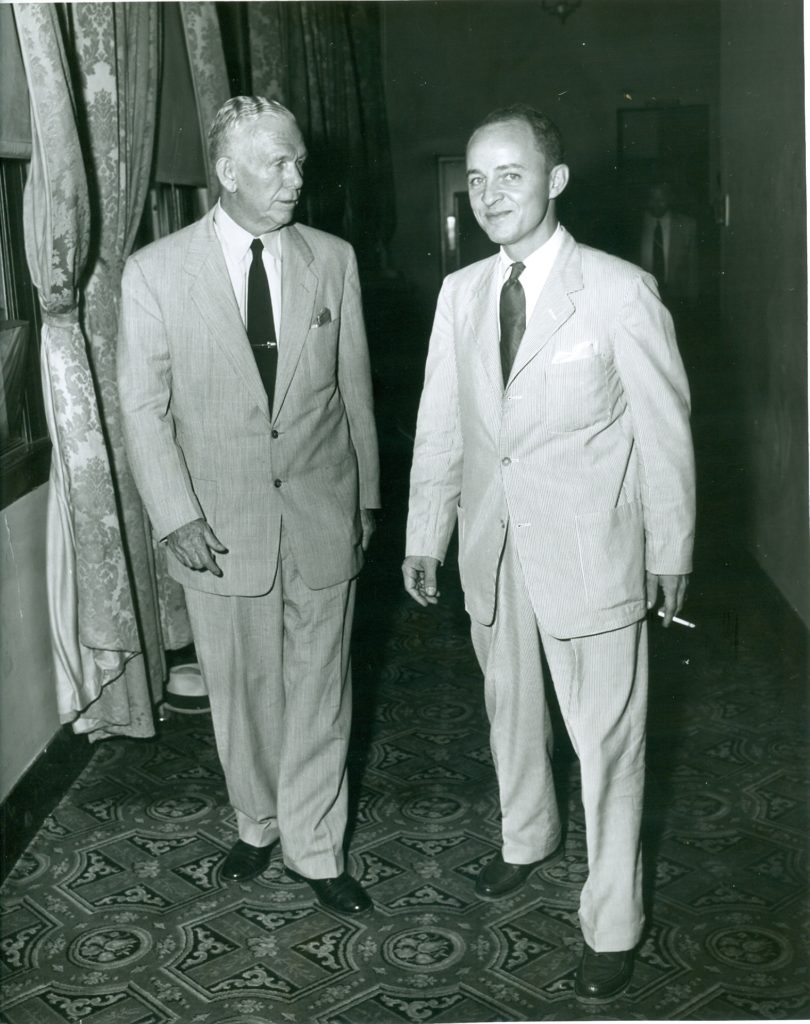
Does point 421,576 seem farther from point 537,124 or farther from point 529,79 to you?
point 529,79

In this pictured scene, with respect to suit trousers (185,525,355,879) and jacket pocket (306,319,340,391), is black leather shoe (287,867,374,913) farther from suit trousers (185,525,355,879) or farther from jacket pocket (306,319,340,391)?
jacket pocket (306,319,340,391)

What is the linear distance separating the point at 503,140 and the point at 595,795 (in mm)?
1218

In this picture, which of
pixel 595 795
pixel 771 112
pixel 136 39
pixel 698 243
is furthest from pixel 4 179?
pixel 698 243

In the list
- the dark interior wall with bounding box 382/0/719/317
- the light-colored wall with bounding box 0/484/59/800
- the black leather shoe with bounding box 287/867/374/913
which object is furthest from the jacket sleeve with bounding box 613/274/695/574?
the dark interior wall with bounding box 382/0/719/317

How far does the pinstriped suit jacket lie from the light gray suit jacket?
38cm

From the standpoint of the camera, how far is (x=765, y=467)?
4.45 meters

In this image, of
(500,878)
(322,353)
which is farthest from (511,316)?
(500,878)

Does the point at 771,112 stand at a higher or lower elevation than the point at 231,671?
higher

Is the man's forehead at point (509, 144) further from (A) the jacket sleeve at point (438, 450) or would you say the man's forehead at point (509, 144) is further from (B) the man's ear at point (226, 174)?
(B) the man's ear at point (226, 174)

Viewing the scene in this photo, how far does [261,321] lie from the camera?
7.22ft

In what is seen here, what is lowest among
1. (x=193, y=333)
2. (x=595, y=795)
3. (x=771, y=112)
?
(x=595, y=795)

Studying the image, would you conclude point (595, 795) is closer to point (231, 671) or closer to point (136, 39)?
point (231, 671)

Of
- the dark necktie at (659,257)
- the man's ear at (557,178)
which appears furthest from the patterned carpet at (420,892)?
the dark necktie at (659,257)

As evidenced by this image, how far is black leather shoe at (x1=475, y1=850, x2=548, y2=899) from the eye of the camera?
233 centimetres
